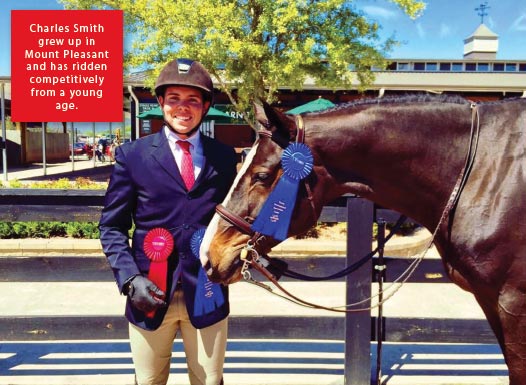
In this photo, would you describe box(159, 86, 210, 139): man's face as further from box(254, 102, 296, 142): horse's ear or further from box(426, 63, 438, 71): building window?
box(426, 63, 438, 71): building window

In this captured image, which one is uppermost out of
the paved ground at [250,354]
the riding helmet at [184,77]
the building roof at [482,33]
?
the building roof at [482,33]

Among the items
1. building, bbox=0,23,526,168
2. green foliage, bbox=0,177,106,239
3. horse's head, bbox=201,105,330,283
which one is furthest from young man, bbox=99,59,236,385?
building, bbox=0,23,526,168

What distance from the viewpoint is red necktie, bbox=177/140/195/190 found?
2.19 meters

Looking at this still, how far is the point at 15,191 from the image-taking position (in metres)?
3.31

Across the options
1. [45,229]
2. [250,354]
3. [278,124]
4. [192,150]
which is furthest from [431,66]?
[278,124]

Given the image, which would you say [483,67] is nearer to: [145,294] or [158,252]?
[158,252]

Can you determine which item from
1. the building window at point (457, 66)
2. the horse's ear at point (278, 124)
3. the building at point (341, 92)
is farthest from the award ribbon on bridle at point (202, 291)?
the building window at point (457, 66)

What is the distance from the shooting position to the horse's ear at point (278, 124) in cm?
194

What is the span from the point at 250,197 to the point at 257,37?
12.6 m

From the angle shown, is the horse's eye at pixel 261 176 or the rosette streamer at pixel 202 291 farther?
the rosette streamer at pixel 202 291

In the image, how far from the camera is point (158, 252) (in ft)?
6.87

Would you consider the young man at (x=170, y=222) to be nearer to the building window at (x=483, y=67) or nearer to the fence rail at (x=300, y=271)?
the fence rail at (x=300, y=271)

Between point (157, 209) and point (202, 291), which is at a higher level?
point (157, 209)

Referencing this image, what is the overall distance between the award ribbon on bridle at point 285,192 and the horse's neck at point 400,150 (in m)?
0.13
